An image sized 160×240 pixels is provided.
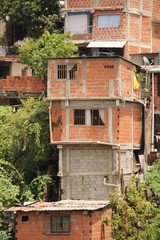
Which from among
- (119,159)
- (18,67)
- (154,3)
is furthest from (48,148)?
(154,3)

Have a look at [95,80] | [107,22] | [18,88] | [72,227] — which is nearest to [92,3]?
[107,22]

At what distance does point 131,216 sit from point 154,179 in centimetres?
258

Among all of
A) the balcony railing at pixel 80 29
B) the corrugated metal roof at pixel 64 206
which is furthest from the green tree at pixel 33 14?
the corrugated metal roof at pixel 64 206

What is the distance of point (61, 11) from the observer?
45.4 meters

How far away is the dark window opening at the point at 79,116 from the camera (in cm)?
3328

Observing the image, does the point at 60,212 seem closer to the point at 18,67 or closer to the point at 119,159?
the point at 119,159

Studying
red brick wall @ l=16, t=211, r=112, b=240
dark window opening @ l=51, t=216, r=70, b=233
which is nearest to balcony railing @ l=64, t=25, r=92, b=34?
red brick wall @ l=16, t=211, r=112, b=240

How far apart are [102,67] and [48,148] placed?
4.26m

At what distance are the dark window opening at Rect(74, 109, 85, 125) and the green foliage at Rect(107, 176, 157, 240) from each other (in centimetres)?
359

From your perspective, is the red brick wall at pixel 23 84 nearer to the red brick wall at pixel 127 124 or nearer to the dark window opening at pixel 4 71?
the dark window opening at pixel 4 71

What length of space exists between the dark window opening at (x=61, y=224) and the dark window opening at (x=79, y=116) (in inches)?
186

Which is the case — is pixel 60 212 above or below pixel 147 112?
below

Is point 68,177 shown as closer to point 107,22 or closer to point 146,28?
point 107,22

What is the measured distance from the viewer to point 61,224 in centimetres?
3034
